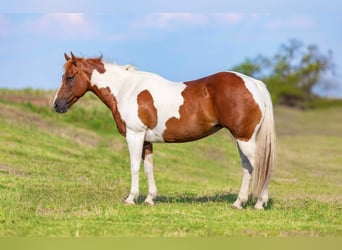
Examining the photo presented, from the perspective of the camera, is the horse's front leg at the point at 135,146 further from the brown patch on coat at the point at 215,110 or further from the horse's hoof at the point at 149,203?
the brown patch on coat at the point at 215,110

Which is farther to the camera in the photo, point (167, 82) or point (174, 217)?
point (167, 82)

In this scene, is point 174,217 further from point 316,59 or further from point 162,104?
point 316,59

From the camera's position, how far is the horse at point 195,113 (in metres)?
9.38

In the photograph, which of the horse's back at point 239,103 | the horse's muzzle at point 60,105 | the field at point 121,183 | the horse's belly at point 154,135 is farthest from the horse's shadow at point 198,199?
the horse's muzzle at point 60,105

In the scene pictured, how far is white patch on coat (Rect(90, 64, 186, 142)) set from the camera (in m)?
9.66

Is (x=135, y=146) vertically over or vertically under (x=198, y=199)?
over

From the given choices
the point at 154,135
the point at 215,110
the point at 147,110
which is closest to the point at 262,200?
the point at 215,110

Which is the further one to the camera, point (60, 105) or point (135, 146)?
point (60, 105)

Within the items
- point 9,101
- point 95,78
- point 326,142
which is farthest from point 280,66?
point 95,78

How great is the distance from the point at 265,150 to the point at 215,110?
95cm

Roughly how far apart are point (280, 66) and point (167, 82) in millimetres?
54402

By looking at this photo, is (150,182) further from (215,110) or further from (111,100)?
(215,110)

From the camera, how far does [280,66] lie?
6297 centimetres

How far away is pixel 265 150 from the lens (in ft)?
30.9
